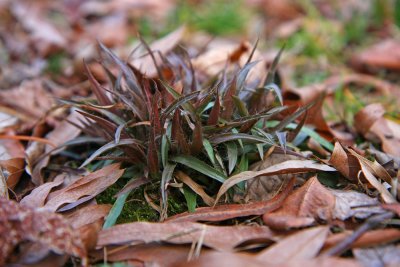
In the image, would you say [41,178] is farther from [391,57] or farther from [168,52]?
[391,57]

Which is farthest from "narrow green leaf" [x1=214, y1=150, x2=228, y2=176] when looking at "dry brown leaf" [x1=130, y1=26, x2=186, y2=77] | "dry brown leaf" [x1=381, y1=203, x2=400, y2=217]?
"dry brown leaf" [x1=130, y1=26, x2=186, y2=77]

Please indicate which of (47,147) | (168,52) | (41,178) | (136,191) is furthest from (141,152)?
(168,52)

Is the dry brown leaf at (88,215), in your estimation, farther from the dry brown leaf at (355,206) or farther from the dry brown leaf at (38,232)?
the dry brown leaf at (355,206)

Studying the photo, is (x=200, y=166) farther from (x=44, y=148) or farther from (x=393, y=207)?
(x=44, y=148)

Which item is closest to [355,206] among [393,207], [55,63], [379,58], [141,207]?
[393,207]

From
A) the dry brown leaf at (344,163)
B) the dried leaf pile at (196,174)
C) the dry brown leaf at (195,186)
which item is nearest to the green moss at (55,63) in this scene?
the dried leaf pile at (196,174)
